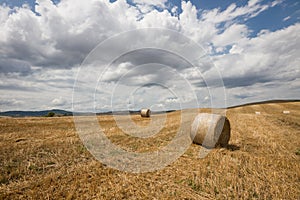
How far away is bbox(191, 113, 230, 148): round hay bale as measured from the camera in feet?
33.4

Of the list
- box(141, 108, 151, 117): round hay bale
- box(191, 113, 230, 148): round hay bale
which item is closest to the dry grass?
box(191, 113, 230, 148): round hay bale

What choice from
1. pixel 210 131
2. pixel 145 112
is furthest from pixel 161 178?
pixel 145 112

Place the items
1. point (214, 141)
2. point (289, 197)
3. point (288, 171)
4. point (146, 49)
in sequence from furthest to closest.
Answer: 1. point (146, 49)
2. point (214, 141)
3. point (288, 171)
4. point (289, 197)

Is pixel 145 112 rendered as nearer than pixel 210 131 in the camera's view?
No

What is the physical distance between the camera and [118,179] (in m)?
6.28

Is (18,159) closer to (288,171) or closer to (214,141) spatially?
(214,141)

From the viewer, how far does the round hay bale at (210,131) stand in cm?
1018

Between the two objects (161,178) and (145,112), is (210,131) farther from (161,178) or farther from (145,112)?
(145,112)

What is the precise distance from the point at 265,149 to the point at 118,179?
7.49m

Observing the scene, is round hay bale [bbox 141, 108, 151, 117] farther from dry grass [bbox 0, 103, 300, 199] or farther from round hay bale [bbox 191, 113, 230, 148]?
dry grass [bbox 0, 103, 300, 199]

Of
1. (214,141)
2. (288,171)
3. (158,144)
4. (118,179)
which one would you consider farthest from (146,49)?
(288,171)

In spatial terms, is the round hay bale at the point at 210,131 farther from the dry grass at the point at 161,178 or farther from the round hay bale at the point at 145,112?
the round hay bale at the point at 145,112

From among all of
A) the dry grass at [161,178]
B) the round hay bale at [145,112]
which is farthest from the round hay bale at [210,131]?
the round hay bale at [145,112]

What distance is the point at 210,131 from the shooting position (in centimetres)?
1026
